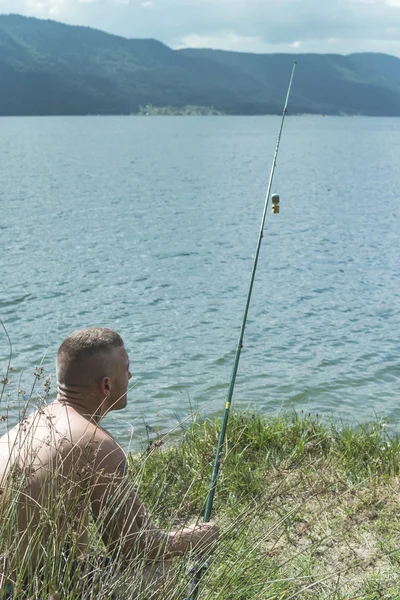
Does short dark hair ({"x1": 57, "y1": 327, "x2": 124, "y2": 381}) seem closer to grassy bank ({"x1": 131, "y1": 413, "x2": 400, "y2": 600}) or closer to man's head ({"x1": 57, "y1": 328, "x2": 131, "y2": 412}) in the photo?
man's head ({"x1": 57, "y1": 328, "x2": 131, "y2": 412})

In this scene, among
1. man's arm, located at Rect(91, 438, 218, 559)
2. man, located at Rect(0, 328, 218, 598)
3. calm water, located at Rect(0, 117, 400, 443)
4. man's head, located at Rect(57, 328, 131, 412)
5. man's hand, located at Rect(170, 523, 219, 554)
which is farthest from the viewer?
calm water, located at Rect(0, 117, 400, 443)

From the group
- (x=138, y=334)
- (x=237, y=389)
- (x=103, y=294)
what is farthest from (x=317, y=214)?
(x=237, y=389)

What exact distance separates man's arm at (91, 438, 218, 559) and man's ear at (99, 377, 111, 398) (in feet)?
0.66

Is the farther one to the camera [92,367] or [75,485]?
[92,367]

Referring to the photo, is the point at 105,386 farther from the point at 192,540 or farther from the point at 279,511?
the point at 279,511

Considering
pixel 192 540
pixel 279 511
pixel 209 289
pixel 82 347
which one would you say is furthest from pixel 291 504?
pixel 209 289

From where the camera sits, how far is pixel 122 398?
131 inches

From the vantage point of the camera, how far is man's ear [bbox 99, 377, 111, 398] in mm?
3213

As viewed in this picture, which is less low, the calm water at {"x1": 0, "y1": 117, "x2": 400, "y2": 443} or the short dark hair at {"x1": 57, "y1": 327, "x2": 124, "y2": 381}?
the short dark hair at {"x1": 57, "y1": 327, "x2": 124, "y2": 381}

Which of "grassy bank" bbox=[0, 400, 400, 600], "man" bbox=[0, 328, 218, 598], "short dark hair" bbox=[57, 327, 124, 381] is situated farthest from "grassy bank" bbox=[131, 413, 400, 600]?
"short dark hair" bbox=[57, 327, 124, 381]

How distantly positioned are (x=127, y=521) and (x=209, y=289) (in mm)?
12691

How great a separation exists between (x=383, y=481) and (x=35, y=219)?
21234 mm

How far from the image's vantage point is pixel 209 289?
1566 centimetres

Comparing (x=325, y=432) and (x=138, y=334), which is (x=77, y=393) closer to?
(x=325, y=432)
